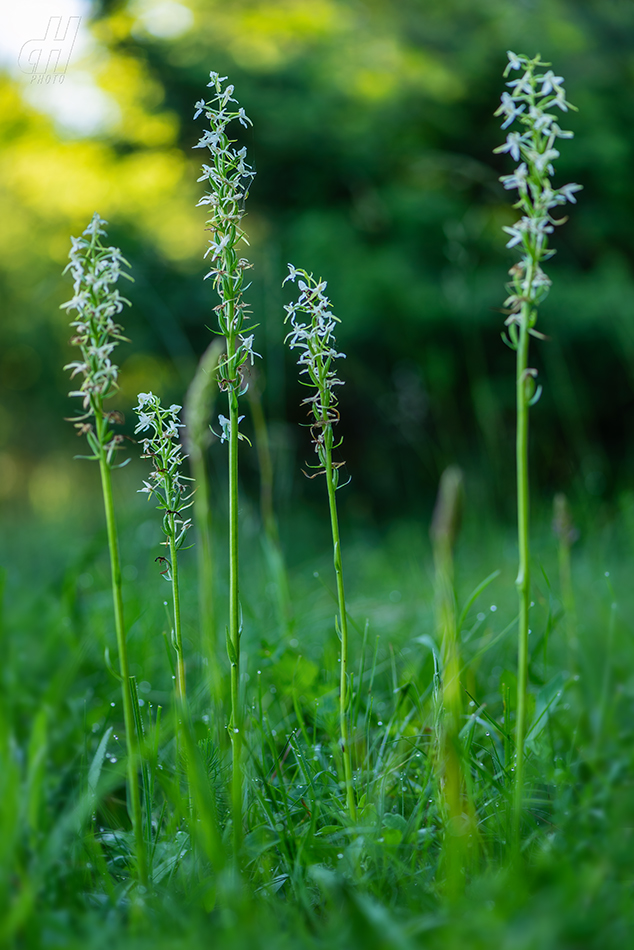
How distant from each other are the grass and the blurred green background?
2.71 metres

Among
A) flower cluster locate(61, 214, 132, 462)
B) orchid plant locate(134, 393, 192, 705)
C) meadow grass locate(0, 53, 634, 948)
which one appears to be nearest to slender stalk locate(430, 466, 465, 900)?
meadow grass locate(0, 53, 634, 948)

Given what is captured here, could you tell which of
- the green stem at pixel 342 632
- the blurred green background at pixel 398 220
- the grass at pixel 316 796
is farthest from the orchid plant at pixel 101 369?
the blurred green background at pixel 398 220

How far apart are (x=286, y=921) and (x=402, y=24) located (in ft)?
22.1

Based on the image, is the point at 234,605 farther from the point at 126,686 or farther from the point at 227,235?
the point at 227,235

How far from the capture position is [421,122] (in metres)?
5.99

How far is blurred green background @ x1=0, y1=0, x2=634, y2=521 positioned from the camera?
5562mm

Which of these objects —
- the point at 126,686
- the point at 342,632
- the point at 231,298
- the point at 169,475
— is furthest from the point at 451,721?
the point at 231,298

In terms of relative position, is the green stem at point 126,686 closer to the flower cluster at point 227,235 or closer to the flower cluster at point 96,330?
the flower cluster at point 96,330

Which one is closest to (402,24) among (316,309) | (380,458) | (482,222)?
(482,222)

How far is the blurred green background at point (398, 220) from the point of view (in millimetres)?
5562

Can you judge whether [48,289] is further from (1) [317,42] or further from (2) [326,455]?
(1) [317,42]

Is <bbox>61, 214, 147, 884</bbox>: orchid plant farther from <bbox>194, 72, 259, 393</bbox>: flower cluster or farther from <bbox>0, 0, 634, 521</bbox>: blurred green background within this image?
<bbox>0, 0, 634, 521</bbox>: blurred green background

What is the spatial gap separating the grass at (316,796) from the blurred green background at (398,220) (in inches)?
107

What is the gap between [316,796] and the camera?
5.27ft
